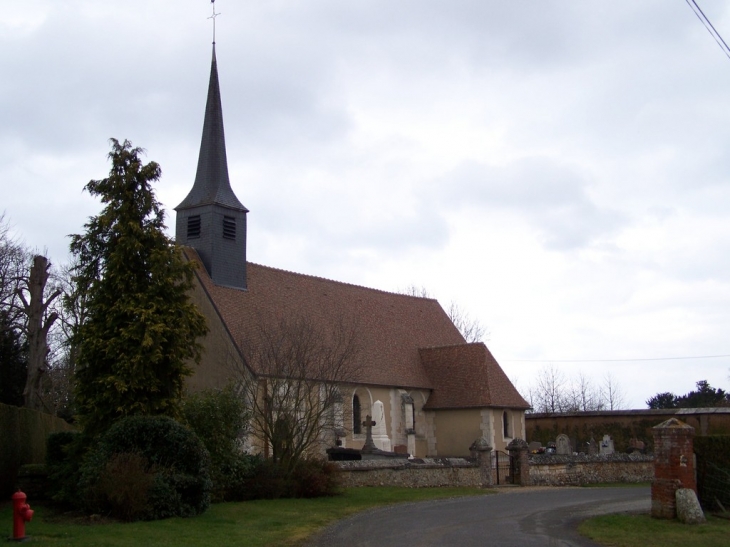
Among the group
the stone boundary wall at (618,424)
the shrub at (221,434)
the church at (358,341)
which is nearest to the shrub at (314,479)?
the shrub at (221,434)

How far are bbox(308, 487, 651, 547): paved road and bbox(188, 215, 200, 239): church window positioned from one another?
646 inches

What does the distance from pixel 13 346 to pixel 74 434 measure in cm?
1260

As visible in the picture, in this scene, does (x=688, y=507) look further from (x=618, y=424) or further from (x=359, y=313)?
(x=618, y=424)

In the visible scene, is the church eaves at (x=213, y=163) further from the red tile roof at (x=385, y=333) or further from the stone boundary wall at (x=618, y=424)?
the stone boundary wall at (x=618, y=424)

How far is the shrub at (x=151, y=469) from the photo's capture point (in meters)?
15.9

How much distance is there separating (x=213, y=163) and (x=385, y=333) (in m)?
11.6

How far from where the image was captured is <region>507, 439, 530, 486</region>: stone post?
2839 cm

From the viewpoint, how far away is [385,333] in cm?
3903

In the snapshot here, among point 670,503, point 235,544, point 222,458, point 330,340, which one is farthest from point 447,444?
point 235,544

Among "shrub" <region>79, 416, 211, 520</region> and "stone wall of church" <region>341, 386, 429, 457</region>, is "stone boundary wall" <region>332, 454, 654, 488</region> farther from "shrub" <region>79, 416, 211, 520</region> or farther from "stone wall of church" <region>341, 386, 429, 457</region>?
"shrub" <region>79, 416, 211, 520</region>

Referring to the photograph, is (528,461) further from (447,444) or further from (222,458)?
(222,458)

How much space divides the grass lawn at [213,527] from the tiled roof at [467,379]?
17185 millimetres

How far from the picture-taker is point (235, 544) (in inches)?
524

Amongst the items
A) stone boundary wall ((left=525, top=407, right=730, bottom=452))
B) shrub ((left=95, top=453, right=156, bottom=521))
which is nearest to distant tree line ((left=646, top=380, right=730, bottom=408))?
stone boundary wall ((left=525, top=407, right=730, bottom=452))
